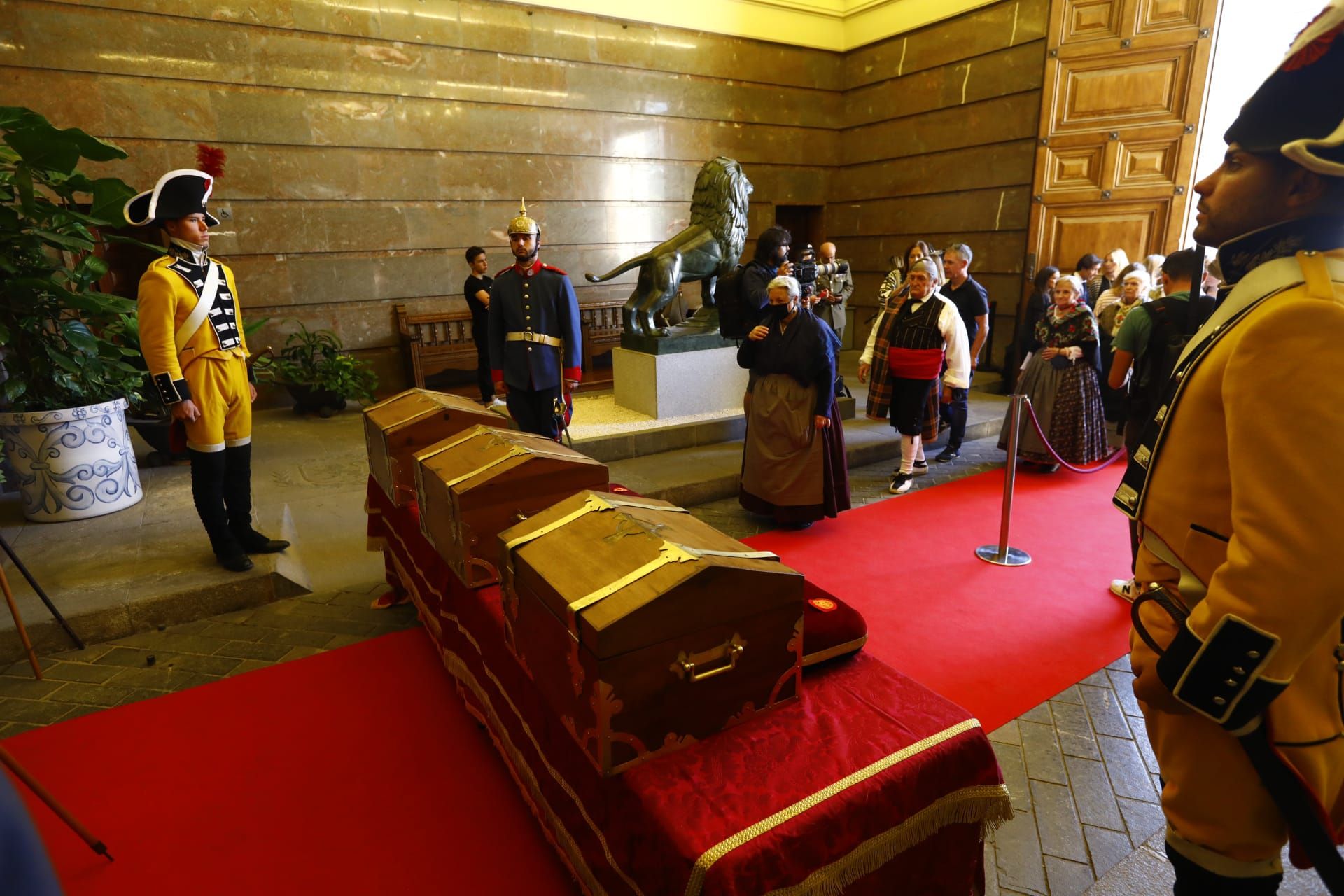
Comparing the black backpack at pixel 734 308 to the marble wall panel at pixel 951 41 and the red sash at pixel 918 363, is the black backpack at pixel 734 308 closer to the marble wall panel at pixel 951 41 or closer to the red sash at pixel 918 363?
the red sash at pixel 918 363

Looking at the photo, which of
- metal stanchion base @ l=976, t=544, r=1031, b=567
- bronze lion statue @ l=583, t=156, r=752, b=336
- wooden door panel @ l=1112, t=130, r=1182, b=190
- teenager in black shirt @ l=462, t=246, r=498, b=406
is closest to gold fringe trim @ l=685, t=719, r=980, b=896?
metal stanchion base @ l=976, t=544, r=1031, b=567

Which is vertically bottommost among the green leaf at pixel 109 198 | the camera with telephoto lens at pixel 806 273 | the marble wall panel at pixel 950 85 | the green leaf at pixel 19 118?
the camera with telephoto lens at pixel 806 273

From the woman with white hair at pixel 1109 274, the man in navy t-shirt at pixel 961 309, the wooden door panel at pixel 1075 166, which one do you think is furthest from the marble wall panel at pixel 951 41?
the man in navy t-shirt at pixel 961 309

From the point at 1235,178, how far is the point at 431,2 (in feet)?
29.6

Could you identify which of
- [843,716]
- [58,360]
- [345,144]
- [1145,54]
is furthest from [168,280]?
[1145,54]

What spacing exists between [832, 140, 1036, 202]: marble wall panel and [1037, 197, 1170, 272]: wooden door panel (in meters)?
0.76

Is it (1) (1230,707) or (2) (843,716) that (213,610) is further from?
(1) (1230,707)

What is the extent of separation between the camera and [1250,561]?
3.20 feet

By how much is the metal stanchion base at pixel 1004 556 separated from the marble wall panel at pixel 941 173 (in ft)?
22.6

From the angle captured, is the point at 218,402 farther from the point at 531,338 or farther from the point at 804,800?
the point at 804,800

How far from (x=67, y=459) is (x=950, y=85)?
10702 mm

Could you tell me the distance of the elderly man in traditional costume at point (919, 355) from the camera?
5.05 m

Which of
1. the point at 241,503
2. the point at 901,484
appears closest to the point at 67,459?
the point at 241,503

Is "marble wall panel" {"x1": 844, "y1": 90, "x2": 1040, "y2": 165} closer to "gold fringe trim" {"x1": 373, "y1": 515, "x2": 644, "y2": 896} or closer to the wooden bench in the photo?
the wooden bench
